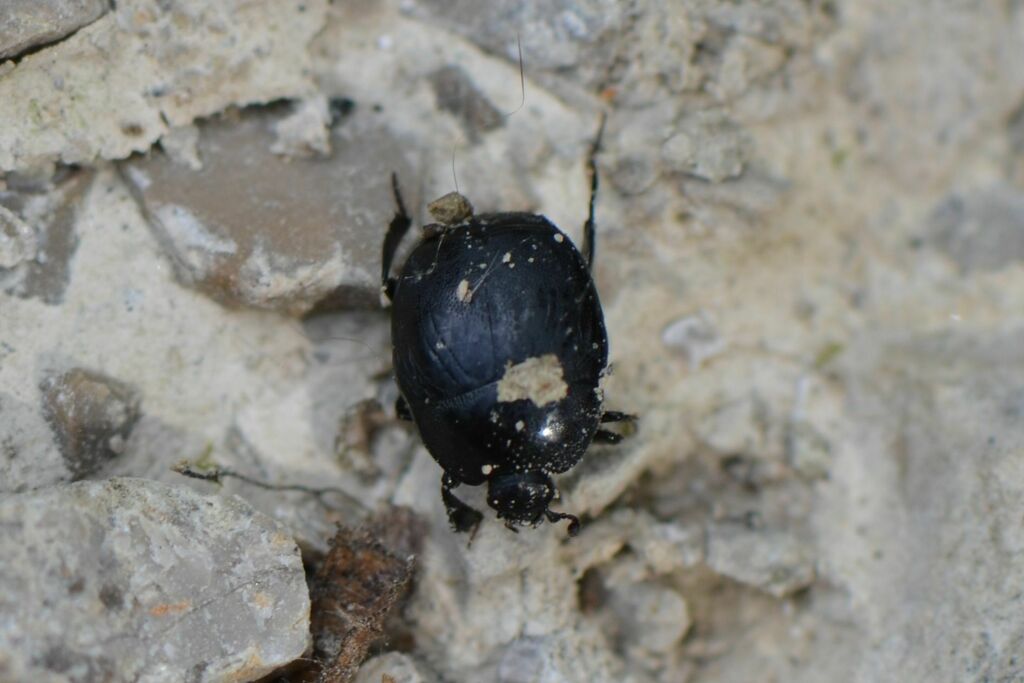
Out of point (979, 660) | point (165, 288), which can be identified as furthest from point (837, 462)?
point (165, 288)

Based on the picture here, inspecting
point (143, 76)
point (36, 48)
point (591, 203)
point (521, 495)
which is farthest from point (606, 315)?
point (36, 48)

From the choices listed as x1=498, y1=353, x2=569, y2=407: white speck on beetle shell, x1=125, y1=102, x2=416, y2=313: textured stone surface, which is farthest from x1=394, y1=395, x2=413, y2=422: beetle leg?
x1=498, y1=353, x2=569, y2=407: white speck on beetle shell

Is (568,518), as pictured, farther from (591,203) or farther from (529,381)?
(591,203)

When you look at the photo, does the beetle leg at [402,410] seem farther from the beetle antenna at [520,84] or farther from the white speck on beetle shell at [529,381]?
the beetle antenna at [520,84]

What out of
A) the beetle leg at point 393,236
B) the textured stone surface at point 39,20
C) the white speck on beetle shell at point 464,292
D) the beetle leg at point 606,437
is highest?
the textured stone surface at point 39,20

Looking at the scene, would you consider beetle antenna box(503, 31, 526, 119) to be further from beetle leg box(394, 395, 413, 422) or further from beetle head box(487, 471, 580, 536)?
beetle head box(487, 471, 580, 536)

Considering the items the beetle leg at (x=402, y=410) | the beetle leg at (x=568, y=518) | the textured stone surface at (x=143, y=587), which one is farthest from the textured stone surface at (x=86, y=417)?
the beetle leg at (x=568, y=518)
